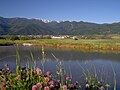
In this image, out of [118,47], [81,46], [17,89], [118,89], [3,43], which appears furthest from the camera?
[3,43]

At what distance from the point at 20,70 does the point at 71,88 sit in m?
1.68

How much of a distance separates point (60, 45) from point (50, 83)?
2266 inches

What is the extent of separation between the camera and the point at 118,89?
43.4ft

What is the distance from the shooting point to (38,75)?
7848mm

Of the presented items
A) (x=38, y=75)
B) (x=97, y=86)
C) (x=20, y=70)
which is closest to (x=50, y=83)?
(x=38, y=75)

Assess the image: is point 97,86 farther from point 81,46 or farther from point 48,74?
point 81,46

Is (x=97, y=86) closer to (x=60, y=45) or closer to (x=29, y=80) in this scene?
(x=29, y=80)

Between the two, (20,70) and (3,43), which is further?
(3,43)

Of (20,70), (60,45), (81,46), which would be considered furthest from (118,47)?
(20,70)

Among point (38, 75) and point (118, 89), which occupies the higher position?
point (38, 75)

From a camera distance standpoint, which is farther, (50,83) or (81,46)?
(81,46)

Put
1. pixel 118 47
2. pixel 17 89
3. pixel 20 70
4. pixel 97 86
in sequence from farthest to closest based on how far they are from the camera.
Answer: pixel 118 47
pixel 97 86
pixel 20 70
pixel 17 89

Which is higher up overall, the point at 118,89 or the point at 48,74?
the point at 48,74

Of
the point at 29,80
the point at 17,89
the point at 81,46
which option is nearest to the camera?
the point at 17,89
